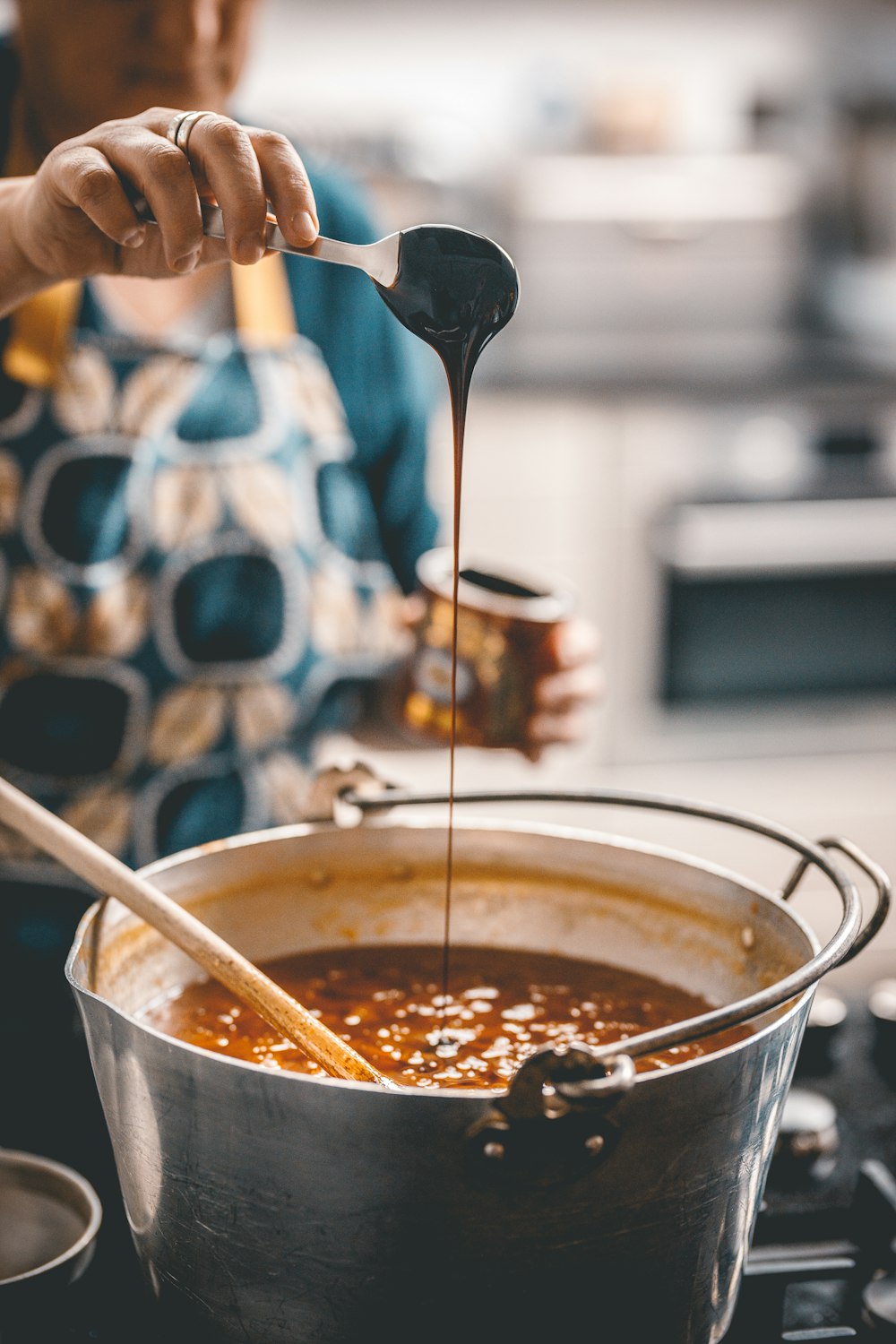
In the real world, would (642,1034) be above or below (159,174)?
below

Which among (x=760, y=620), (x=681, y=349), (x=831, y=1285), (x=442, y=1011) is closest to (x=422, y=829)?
(x=442, y=1011)

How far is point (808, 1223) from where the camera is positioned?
0.87 meters

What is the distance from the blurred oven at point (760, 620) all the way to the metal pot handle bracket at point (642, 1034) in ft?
6.73

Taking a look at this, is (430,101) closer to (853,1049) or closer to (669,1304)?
(853,1049)

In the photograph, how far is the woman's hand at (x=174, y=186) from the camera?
0.69 m

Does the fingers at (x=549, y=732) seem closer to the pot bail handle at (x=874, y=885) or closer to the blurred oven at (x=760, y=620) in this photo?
the pot bail handle at (x=874, y=885)

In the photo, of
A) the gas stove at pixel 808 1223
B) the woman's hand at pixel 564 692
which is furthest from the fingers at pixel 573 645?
the gas stove at pixel 808 1223

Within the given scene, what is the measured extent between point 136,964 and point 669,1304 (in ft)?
1.21

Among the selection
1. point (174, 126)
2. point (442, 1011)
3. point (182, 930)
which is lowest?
point (442, 1011)

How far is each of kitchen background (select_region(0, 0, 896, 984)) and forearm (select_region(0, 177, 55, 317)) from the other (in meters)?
2.03

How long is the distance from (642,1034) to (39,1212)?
0.34 m

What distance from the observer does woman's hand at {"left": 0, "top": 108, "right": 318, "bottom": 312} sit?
690mm

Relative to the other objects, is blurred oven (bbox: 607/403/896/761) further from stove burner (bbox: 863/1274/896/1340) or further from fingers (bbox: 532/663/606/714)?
stove burner (bbox: 863/1274/896/1340)

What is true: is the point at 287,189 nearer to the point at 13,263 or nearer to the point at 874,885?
the point at 13,263
